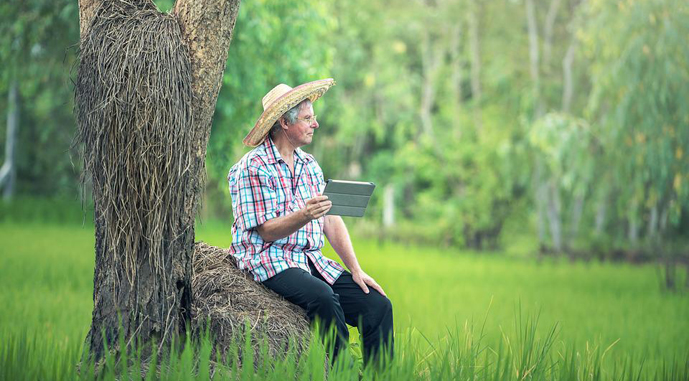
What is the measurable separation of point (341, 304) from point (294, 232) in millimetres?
504

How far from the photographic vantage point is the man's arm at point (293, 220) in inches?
157

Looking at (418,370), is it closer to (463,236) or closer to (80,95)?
(80,95)

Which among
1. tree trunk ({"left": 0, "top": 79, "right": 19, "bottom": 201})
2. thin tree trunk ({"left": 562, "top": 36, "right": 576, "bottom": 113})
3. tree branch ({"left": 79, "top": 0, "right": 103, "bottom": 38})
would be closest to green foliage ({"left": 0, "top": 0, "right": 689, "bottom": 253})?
thin tree trunk ({"left": 562, "top": 36, "right": 576, "bottom": 113})

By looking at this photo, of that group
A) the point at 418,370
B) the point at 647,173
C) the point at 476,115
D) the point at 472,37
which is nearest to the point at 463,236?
the point at 476,115

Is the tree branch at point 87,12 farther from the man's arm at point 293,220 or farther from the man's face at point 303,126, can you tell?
the man's arm at point 293,220

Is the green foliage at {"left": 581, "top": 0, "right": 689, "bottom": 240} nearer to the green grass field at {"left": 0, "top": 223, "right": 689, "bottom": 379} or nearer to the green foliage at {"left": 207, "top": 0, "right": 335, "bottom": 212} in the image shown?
the green grass field at {"left": 0, "top": 223, "right": 689, "bottom": 379}

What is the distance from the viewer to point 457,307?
9.43 metres

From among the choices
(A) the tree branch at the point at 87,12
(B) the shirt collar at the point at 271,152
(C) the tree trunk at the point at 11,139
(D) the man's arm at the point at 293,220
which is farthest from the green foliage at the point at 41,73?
(D) the man's arm at the point at 293,220

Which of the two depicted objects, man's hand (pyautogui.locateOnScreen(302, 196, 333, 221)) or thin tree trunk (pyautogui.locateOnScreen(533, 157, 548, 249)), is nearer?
man's hand (pyautogui.locateOnScreen(302, 196, 333, 221))

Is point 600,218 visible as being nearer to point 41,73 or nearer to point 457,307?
point 457,307

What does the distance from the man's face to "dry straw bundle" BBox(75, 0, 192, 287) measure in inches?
26.6

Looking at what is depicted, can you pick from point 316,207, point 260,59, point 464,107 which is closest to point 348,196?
point 316,207

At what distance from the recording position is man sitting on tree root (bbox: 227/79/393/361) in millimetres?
4199

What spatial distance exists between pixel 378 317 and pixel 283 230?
2.30ft
